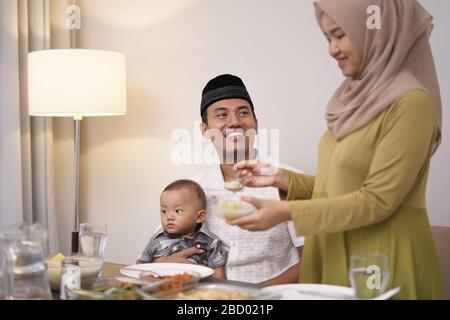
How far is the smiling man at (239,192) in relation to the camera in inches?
88.3

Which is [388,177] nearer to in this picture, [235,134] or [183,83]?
[235,134]

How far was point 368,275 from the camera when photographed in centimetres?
128

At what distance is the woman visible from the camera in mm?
1438

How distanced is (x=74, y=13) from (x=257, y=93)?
121 centimetres

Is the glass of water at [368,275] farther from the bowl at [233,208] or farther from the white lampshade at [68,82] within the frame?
the white lampshade at [68,82]

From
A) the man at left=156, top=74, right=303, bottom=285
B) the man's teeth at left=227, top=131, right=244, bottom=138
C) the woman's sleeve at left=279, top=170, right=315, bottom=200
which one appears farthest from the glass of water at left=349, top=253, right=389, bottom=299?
the man's teeth at left=227, top=131, right=244, bottom=138

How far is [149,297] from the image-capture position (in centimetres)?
126

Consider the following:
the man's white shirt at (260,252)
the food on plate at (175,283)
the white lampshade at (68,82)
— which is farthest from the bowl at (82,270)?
the white lampshade at (68,82)

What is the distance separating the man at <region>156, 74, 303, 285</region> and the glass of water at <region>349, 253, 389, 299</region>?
0.89m

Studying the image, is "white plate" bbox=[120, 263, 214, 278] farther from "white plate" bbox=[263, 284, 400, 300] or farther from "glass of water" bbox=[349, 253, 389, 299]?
"glass of water" bbox=[349, 253, 389, 299]

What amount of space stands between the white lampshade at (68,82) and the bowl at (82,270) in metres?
1.35

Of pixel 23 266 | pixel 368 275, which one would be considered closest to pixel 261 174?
pixel 368 275
